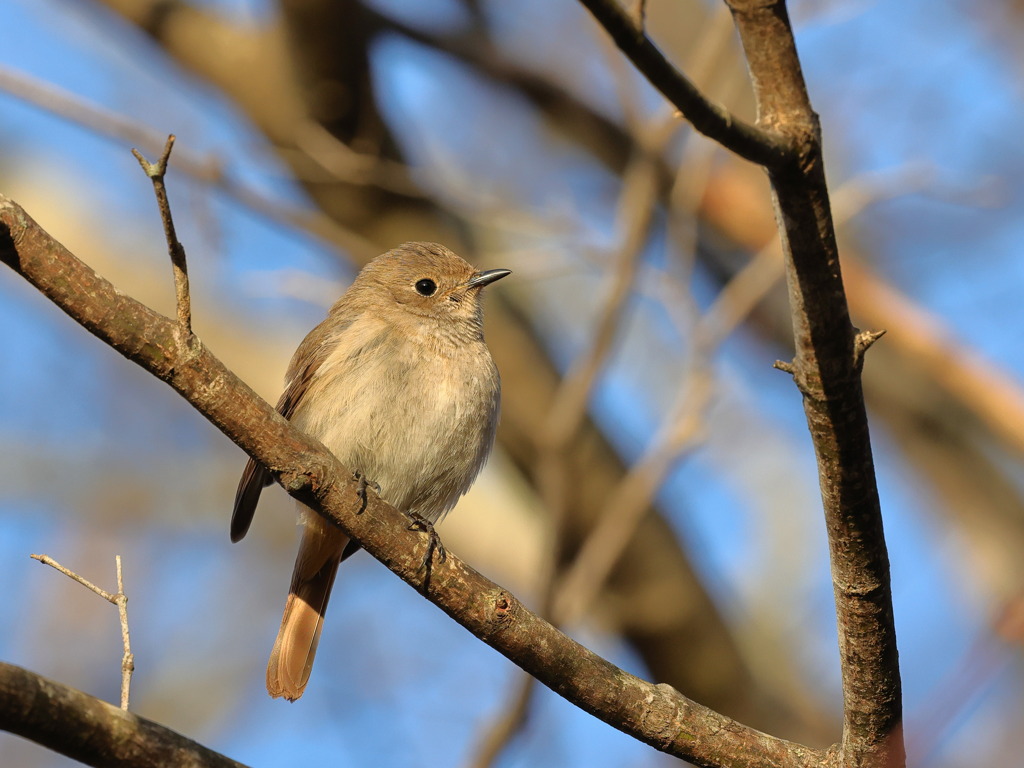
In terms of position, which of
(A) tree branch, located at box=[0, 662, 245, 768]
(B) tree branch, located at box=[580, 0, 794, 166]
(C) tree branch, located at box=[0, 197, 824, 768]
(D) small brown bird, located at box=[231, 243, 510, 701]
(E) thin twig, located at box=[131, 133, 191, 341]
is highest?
(D) small brown bird, located at box=[231, 243, 510, 701]

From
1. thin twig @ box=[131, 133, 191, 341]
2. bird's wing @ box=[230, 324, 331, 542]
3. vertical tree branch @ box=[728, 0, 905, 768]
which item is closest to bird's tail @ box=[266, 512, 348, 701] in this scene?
bird's wing @ box=[230, 324, 331, 542]

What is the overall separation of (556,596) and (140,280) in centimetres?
494

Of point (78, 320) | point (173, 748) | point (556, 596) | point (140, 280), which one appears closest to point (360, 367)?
point (556, 596)

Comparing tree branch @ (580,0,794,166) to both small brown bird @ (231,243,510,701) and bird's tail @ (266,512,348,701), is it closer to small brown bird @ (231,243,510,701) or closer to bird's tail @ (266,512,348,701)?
small brown bird @ (231,243,510,701)

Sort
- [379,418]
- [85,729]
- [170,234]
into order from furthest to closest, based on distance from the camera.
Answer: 1. [379,418]
2. [170,234]
3. [85,729]

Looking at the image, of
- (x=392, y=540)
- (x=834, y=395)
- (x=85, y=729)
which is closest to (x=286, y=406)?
(x=392, y=540)

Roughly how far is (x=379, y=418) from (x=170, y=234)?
6.75ft

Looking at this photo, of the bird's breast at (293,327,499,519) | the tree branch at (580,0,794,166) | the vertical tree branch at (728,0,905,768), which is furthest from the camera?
the bird's breast at (293,327,499,519)

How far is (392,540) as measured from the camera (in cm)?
318

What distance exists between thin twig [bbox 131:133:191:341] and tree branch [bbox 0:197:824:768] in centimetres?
4

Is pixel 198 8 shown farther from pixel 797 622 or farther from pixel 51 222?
pixel 797 622

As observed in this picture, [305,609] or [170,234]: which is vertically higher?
[305,609]

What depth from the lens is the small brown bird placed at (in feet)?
15.6

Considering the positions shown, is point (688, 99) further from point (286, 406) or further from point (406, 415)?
point (286, 406)
